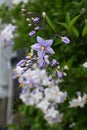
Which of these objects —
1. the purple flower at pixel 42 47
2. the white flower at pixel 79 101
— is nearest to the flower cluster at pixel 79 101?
the white flower at pixel 79 101

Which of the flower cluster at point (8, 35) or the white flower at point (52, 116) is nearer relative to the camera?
the white flower at point (52, 116)

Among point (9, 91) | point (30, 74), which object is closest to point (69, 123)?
point (30, 74)

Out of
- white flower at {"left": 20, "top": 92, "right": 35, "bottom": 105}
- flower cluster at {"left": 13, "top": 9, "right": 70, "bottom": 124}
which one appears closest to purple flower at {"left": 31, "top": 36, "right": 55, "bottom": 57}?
flower cluster at {"left": 13, "top": 9, "right": 70, "bottom": 124}

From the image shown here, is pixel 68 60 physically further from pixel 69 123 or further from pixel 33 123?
pixel 33 123

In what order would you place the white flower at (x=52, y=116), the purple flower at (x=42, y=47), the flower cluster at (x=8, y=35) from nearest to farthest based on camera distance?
the purple flower at (x=42, y=47), the white flower at (x=52, y=116), the flower cluster at (x=8, y=35)

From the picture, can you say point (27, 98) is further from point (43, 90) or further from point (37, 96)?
point (43, 90)

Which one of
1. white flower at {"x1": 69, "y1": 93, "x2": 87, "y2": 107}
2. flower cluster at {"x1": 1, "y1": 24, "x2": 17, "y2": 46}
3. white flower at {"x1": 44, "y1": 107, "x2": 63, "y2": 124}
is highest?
flower cluster at {"x1": 1, "y1": 24, "x2": 17, "y2": 46}

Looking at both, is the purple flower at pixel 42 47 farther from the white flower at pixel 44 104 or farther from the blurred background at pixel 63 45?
the white flower at pixel 44 104

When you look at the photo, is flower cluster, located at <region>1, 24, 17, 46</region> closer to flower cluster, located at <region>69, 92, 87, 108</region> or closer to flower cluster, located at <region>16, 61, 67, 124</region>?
flower cluster, located at <region>16, 61, 67, 124</region>

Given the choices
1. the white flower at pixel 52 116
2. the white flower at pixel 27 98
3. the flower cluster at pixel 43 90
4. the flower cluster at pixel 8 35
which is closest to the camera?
the flower cluster at pixel 43 90

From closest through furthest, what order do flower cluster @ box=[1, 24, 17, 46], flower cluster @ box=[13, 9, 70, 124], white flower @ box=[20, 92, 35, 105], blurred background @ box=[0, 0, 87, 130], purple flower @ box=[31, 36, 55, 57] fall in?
1. purple flower @ box=[31, 36, 55, 57]
2. blurred background @ box=[0, 0, 87, 130]
3. flower cluster @ box=[13, 9, 70, 124]
4. white flower @ box=[20, 92, 35, 105]
5. flower cluster @ box=[1, 24, 17, 46]

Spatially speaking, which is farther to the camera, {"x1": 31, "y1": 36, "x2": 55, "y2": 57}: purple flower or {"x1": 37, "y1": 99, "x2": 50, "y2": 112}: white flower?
{"x1": 37, "y1": 99, "x2": 50, "y2": 112}: white flower
